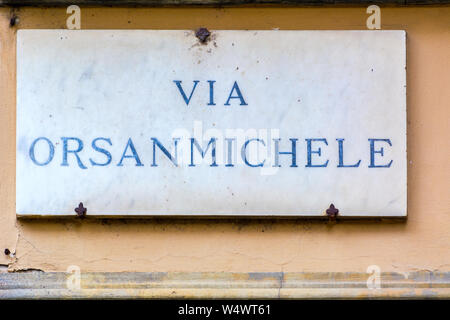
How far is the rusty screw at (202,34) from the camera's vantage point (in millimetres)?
3324

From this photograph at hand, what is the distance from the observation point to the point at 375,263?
3.26m

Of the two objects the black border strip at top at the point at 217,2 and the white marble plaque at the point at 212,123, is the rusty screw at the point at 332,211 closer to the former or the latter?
the white marble plaque at the point at 212,123

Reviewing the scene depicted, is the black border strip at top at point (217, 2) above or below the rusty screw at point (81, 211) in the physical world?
above

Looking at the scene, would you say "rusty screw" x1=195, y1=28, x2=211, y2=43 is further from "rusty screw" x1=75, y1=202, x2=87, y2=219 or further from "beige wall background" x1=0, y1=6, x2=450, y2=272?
"rusty screw" x1=75, y1=202, x2=87, y2=219

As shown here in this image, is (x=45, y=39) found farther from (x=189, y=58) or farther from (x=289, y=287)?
(x=289, y=287)

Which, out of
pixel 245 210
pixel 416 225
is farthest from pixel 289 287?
pixel 416 225

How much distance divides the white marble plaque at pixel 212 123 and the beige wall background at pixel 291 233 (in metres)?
0.07

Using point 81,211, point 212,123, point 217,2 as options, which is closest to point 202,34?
point 217,2

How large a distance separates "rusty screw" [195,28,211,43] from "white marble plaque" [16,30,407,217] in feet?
0.07

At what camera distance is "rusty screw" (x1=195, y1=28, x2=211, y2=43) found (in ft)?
10.9

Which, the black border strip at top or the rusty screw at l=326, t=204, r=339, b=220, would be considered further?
the black border strip at top

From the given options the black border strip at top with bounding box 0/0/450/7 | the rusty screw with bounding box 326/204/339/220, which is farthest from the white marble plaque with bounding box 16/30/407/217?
the black border strip at top with bounding box 0/0/450/7

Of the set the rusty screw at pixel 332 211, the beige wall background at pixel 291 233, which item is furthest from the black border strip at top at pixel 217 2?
the rusty screw at pixel 332 211

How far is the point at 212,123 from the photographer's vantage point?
10.7 feet
